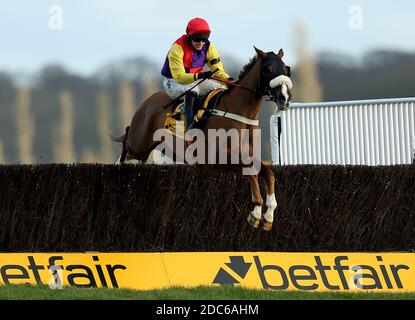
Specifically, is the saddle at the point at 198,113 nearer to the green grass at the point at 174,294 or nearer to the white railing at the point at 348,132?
the green grass at the point at 174,294

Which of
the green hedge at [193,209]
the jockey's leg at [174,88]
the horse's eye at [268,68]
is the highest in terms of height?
the horse's eye at [268,68]

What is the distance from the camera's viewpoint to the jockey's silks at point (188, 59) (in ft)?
34.4

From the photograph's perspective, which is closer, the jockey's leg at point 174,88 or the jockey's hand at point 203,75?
the jockey's hand at point 203,75

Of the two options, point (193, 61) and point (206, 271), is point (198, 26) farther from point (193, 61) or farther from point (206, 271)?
point (206, 271)

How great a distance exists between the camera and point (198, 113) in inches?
415

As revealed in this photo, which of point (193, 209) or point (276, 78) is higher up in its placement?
point (276, 78)

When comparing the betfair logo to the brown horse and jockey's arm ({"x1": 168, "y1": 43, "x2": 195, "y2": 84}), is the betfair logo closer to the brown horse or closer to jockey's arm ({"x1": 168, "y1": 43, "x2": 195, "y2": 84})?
the brown horse

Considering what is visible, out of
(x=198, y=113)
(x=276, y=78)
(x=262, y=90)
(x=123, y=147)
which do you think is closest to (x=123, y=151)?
(x=123, y=147)

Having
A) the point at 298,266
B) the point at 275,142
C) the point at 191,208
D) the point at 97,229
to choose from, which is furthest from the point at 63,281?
the point at 275,142

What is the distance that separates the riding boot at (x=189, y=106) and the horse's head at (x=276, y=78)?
0.99m

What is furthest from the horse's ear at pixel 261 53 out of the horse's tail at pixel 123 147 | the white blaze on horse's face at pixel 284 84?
the horse's tail at pixel 123 147

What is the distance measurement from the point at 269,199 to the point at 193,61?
1.95 meters

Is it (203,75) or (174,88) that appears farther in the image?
(174,88)
